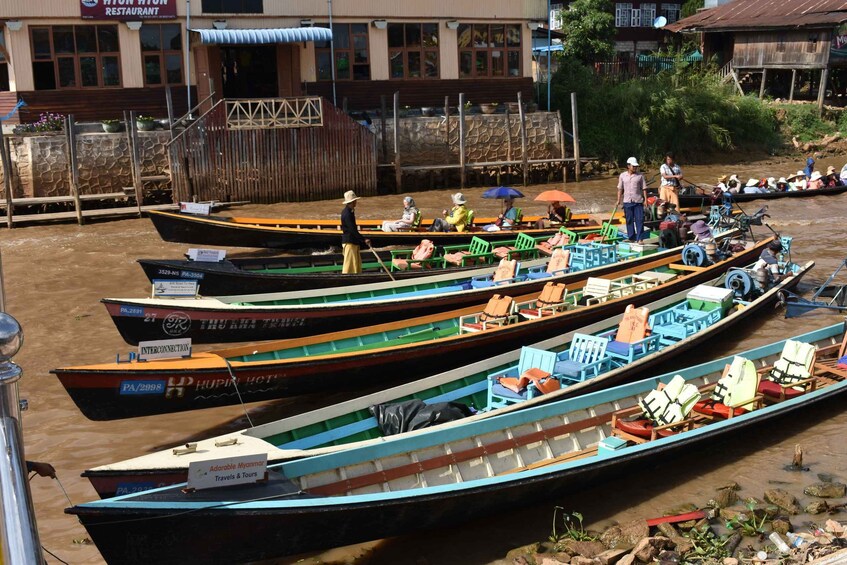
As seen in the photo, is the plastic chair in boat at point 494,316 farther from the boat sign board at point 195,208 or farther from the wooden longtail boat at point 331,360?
the boat sign board at point 195,208

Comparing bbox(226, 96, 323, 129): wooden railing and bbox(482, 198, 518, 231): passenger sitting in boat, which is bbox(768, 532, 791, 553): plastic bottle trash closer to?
bbox(482, 198, 518, 231): passenger sitting in boat

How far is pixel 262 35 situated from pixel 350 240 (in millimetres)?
13125

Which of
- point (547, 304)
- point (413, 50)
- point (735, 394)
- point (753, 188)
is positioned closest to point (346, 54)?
point (413, 50)

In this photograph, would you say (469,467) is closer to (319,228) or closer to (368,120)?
(319,228)

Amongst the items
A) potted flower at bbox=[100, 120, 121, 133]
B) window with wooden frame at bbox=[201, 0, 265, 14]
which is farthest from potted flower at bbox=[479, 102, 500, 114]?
potted flower at bbox=[100, 120, 121, 133]

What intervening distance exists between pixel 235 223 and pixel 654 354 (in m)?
9.81

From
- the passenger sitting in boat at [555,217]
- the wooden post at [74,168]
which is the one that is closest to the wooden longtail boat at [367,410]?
the passenger sitting in boat at [555,217]

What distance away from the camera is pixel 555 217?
1795 cm

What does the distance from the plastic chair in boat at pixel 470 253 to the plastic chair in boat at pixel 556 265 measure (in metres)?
1.17

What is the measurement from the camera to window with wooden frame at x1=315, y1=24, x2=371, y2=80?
27.6m

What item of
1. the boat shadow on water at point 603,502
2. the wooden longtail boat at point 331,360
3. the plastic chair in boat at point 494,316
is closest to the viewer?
the boat shadow on water at point 603,502

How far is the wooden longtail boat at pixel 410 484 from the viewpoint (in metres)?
6.42

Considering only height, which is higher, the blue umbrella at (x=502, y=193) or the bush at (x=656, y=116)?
the bush at (x=656, y=116)

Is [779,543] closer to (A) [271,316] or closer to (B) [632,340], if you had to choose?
(B) [632,340]
